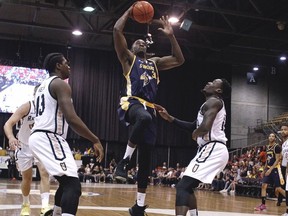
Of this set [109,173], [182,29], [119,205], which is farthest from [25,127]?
[109,173]

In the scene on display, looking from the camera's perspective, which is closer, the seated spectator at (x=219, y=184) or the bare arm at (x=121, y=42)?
the bare arm at (x=121, y=42)

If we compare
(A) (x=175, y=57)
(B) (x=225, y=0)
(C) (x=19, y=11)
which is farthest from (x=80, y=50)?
(A) (x=175, y=57)

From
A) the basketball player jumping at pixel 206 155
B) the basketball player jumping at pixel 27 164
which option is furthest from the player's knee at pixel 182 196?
the basketball player jumping at pixel 27 164

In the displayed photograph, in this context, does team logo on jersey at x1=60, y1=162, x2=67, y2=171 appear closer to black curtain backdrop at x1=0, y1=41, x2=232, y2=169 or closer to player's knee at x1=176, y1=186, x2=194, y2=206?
player's knee at x1=176, y1=186, x2=194, y2=206

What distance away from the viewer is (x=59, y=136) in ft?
12.4

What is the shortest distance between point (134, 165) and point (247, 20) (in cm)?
955

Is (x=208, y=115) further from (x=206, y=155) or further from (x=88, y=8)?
(x=88, y=8)

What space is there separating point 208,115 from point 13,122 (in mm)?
2070

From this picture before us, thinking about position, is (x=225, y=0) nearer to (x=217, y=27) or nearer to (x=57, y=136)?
(x=217, y=27)

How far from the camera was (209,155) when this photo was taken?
4.31m

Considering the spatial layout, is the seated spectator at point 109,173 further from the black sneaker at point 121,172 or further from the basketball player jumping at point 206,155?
the basketball player jumping at point 206,155

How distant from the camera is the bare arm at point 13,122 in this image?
14.2 ft

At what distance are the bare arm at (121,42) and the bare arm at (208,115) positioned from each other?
1238 mm

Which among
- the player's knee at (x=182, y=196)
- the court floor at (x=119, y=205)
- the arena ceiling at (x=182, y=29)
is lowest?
the court floor at (x=119, y=205)
